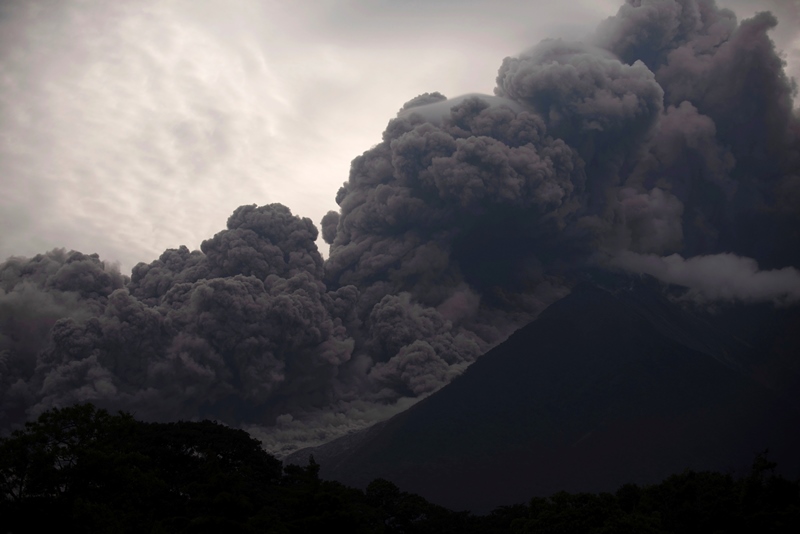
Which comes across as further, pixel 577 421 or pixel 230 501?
pixel 577 421

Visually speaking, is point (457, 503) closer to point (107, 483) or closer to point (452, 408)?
point (452, 408)

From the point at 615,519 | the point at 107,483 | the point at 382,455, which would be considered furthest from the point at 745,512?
the point at 382,455

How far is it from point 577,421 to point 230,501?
67.9m

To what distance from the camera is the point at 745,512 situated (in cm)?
3247

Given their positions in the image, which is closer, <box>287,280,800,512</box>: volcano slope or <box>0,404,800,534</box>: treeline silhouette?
<box>0,404,800,534</box>: treeline silhouette

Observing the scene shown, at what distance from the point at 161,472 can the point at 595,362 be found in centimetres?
6496

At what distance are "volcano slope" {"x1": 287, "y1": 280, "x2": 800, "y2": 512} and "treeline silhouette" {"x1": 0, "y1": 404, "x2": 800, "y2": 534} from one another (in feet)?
114

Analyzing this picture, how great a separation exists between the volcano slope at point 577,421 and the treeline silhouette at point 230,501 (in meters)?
34.9

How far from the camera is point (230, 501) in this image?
25109mm

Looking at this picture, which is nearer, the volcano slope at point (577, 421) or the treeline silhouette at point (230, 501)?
the treeline silhouette at point (230, 501)

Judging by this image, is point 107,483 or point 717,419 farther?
point 717,419

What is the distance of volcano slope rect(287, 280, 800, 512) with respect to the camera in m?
78.2

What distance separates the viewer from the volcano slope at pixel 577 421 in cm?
7825

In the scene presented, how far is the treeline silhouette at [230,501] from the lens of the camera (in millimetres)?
27500
